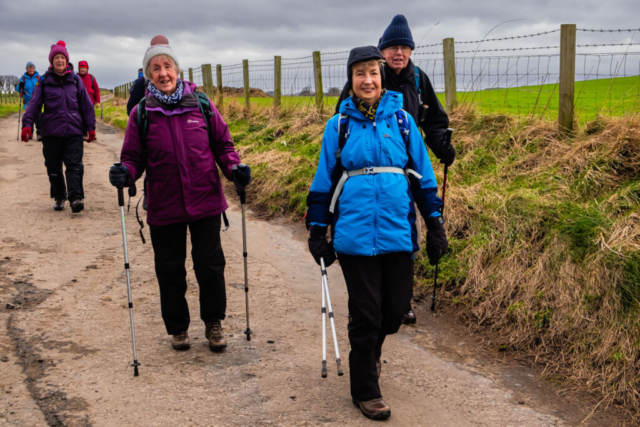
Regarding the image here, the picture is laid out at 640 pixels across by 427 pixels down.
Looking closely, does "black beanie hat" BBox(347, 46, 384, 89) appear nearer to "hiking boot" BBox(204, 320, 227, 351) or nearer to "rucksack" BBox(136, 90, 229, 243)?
"rucksack" BBox(136, 90, 229, 243)

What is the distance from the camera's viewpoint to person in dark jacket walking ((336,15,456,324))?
4.79 metres

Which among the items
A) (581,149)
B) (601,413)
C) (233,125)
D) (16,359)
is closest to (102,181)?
(233,125)

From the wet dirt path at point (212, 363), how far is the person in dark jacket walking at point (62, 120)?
2.08 m

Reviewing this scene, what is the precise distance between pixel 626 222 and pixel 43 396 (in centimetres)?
464

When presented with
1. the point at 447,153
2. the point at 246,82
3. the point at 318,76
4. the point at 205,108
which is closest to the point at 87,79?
the point at 318,76

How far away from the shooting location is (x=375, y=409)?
3678 millimetres

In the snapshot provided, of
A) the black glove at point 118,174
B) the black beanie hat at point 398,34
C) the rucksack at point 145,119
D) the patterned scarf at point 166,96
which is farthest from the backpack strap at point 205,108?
the black beanie hat at point 398,34

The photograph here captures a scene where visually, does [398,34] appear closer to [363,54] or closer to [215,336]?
[363,54]

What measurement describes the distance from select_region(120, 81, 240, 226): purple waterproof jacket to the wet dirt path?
3.66 ft

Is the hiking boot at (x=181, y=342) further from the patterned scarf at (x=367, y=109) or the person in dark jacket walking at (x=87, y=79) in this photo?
the person in dark jacket walking at (x=87, y=79)

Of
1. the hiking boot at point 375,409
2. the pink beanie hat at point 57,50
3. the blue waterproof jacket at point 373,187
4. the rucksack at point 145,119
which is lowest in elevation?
the hiking boot at point 375,409

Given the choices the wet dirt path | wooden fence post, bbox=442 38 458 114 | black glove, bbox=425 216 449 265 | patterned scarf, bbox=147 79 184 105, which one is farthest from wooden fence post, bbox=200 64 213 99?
black glove, bbox=425 216 449 265

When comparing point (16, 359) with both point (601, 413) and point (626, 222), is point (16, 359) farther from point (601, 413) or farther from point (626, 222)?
point (626, 222)

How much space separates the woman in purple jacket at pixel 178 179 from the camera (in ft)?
14.3
